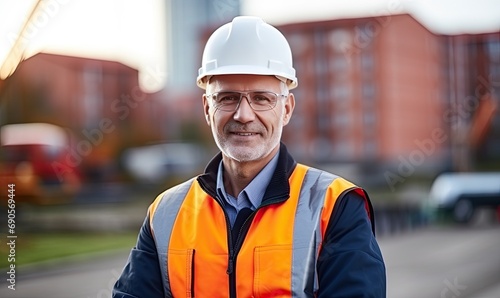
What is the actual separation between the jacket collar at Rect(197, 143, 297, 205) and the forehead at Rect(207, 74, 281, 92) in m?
0.19

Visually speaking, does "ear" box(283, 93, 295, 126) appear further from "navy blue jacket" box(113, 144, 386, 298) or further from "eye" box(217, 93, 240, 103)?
"navy blue jacket" box(113, 144, 386, 298)

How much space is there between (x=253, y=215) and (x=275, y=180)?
0.38 ft

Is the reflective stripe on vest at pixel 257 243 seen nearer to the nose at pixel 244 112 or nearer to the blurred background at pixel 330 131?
the nose at pixel 244 112

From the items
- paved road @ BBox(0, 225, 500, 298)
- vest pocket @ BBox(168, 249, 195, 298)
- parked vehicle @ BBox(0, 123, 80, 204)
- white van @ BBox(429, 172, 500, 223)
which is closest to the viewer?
vest pocket @ BBox(168, 249, 195, 298)

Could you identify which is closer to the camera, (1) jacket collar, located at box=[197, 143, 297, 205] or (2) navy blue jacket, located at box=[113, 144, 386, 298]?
(2) navy blue jacket, located at box=[113, 144, 386, 298]

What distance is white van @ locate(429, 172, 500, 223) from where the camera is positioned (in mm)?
12500

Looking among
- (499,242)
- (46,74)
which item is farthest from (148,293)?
(46,74)

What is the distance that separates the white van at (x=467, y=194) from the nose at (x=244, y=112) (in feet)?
38.0

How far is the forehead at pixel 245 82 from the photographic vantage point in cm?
171

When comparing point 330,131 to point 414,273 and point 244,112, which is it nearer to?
point 414,273

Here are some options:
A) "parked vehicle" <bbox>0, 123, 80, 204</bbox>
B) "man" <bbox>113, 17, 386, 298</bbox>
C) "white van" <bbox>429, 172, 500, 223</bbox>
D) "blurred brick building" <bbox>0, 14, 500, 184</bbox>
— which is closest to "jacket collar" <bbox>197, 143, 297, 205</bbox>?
"man" <bbox>113, 17, 386, 298</bbox>

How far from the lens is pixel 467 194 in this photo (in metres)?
12.6

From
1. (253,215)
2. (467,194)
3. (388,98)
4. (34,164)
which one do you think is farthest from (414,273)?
(34,164)

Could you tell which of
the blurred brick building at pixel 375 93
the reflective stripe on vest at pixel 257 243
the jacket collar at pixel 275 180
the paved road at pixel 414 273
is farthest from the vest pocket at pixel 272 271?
the blurred brick building at pixel 375 93
